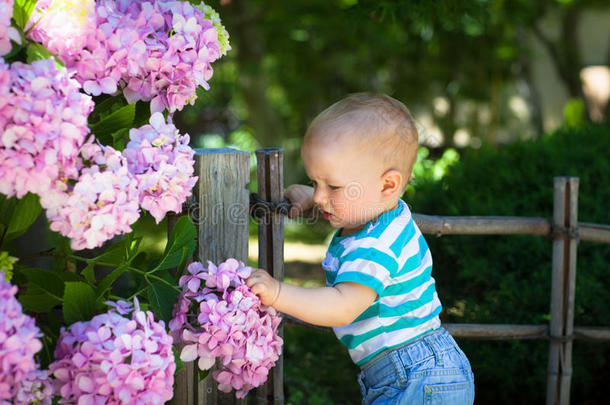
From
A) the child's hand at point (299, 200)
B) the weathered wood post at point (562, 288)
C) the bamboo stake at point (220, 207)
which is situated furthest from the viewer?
the weathered wood post at point (562, 288)

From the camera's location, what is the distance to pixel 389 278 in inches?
70.0

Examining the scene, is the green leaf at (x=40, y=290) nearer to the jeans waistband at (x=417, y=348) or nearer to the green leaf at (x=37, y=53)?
the green leaf at (x=37, y=53)

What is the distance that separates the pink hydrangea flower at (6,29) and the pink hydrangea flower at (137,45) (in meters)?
0.12

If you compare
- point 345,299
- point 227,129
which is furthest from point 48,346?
point 227,129

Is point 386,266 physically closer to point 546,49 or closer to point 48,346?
point 48,346

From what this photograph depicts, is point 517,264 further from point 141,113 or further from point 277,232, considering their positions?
point 141,113

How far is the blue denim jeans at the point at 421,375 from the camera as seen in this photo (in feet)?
5.94

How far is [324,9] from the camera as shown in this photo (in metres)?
8.38

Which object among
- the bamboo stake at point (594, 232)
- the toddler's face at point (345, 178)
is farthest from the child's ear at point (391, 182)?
the bamboo stake at point (594, 232)

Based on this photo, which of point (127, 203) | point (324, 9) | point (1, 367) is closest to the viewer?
point (1, 367)

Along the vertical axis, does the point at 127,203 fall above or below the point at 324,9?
below

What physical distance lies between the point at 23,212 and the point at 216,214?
689 millimetres

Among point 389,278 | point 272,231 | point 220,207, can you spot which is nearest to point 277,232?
point 272,231

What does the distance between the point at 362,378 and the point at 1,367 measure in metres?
1.04
